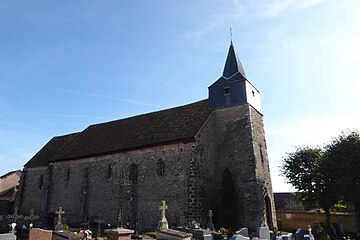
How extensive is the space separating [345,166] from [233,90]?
9.41 meters

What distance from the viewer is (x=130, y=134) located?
24703 mm

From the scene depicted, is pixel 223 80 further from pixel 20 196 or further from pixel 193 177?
pixel 20 196

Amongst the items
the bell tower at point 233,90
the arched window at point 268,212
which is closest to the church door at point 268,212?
the arched window at point 268,212

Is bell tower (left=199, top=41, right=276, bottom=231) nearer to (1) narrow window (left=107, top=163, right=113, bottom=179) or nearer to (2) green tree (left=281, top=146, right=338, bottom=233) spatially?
(2) green tree (left=281, top=146, right=338, bottom=233)

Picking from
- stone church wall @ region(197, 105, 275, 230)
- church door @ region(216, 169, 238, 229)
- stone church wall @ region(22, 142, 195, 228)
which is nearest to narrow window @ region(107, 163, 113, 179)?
stone church wall @ region(22, 142, 195, 228)

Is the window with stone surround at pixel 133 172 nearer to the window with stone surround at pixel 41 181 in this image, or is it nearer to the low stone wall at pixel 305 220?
the window with stone surround at pixel 41 181

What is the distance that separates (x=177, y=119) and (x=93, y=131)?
10.8 metres

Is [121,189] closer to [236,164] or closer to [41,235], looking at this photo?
[236,164]

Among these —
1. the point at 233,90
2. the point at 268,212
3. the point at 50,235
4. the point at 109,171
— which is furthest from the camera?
the point at 109,171

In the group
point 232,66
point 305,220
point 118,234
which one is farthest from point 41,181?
point 305,220

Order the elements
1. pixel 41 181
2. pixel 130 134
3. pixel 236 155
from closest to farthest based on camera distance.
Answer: pixel 236 155 → pixel 130 134 → pixel 41 181

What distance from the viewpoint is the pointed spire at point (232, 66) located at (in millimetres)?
23281

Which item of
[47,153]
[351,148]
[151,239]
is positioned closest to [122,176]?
[151,239]

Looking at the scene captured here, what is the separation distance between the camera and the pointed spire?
23.3m
